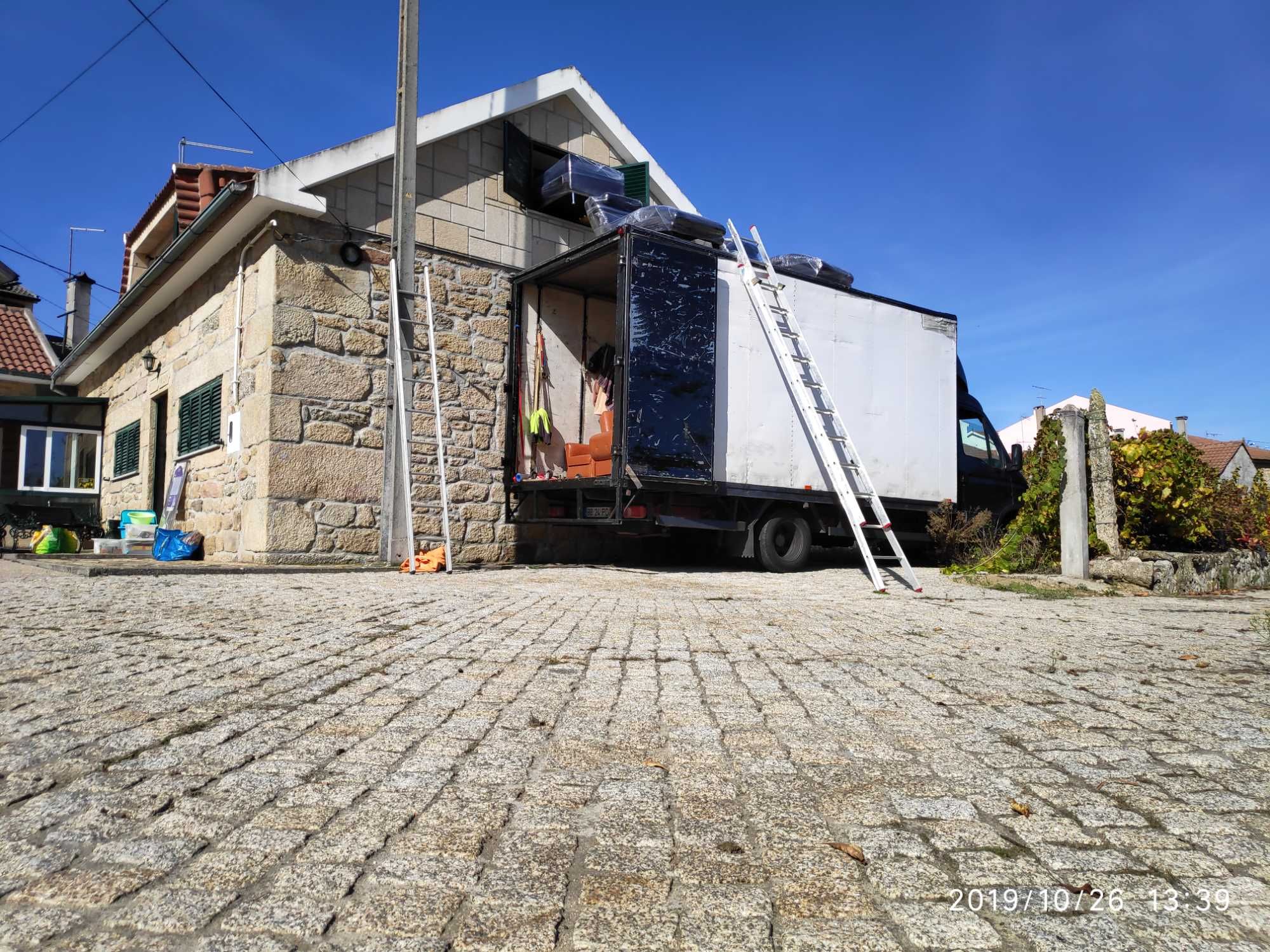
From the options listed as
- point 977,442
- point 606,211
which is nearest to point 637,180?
point 606,211

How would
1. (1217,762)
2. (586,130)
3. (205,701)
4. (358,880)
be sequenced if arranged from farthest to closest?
(586,130) < (205,701) < (1217,762) < (358,880)

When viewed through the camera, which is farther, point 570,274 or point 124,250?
point 124,250

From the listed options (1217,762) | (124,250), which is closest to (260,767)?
(1217,762)

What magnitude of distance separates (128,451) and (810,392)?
37.7 ft

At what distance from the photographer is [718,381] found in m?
8.79

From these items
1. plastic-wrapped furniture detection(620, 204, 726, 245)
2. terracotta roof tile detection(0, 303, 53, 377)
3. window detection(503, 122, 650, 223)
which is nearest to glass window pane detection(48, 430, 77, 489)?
terracotta roof tile detection(0, 303, 53, 377)

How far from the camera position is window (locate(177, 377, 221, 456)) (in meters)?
10.1

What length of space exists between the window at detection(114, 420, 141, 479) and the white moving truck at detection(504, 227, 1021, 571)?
746cm

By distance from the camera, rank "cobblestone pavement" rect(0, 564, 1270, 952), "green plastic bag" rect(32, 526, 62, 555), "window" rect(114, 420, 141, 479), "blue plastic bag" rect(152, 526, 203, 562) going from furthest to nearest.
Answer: "window" rect(114, 420, 141, 479) < "green plastic bag" rect(32, 526, 62, 555) < "blue plastic bag" rect(152, 526, 203, 562) < "cobblestone pavement" rect(0, 564, 1270, 952)

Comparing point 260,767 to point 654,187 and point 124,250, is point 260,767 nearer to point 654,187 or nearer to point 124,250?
point 654,187

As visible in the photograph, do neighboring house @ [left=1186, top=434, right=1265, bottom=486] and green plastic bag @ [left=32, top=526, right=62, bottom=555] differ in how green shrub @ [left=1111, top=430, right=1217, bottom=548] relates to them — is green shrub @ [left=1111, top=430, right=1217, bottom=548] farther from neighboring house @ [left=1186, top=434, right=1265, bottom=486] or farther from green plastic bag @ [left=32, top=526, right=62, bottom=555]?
neighboring house @ [left=1186, top=434, right=1265, bottom=486]

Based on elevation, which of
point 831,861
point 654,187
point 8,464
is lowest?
point 831,861

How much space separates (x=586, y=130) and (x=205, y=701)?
10329mm

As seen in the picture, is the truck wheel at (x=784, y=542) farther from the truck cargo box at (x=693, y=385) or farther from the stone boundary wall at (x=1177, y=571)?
the stone boundary wall at (x=1177, y=571)
